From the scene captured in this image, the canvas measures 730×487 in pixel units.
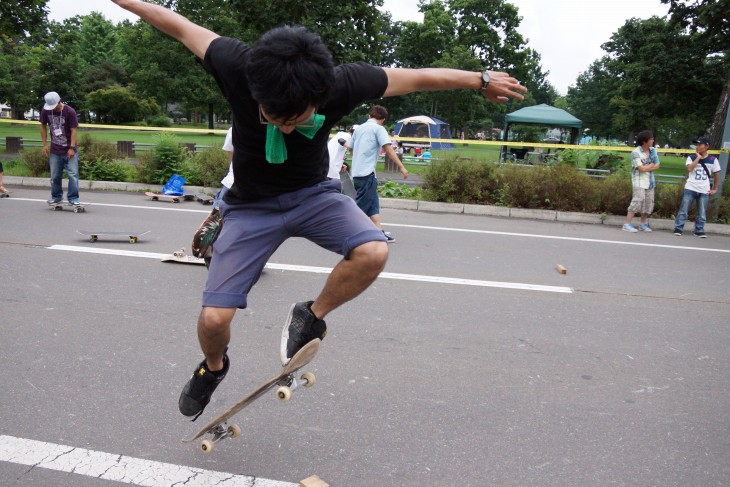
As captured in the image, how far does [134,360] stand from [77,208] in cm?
686

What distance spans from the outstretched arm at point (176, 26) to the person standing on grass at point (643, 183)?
9.59 m

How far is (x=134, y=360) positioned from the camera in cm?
408

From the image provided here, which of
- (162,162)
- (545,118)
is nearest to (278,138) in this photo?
(162,162)

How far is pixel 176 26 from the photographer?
2.95m

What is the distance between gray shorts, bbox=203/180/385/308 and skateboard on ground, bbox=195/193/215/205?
8.71m

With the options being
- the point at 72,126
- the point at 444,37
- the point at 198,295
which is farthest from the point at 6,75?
the point at 198,295

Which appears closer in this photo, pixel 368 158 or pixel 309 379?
pixel 309 379

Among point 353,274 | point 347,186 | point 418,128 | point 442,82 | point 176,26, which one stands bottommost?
point 353,274

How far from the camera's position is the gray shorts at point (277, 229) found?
2.89 m

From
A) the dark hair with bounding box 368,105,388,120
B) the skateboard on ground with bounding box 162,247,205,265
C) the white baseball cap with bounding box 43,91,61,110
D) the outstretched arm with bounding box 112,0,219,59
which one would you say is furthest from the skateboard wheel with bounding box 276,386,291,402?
the white baseball cap with bounding box 43,91,61,110

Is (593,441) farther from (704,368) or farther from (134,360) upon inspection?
(134,360)

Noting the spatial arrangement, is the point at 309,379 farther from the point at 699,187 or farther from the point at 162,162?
the point at 162,162

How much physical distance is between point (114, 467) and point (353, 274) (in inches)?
57.3

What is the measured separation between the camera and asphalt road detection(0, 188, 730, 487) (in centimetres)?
296
